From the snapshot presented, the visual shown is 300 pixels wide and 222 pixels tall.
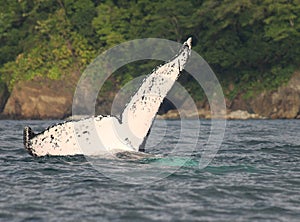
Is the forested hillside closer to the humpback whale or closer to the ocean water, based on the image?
the ocean water

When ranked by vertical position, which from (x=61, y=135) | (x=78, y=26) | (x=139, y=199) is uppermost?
(x=78, y=26)

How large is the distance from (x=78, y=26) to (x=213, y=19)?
50.4 ft

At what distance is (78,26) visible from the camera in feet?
220

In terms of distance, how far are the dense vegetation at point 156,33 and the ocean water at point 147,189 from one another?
44085 mm

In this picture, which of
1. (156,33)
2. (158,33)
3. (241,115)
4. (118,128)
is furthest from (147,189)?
(156,33)

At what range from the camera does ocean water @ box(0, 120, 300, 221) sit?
318 inches

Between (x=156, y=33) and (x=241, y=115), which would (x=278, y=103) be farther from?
(x=156, y=33)

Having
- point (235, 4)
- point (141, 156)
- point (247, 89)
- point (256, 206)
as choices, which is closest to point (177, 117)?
point (247, 89)

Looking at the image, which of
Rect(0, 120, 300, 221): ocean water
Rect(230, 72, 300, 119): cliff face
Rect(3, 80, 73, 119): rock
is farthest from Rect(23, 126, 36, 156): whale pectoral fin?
Rect(3, 80, 73, 119): rock

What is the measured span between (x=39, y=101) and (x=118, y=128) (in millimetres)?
50127

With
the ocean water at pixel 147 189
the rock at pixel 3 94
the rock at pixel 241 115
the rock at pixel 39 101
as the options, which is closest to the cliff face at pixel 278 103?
the rock at pixel 241 115

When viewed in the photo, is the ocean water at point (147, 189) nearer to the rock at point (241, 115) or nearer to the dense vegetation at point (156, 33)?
the rock at point (241, 115)

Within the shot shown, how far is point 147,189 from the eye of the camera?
9.73m

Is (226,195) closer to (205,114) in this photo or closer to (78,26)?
(205,114)
